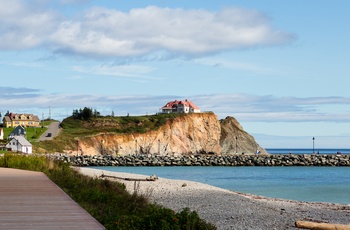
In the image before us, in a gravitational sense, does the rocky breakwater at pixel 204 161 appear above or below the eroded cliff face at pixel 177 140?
below

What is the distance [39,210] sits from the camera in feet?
39.4

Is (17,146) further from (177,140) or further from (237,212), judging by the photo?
(237,212)

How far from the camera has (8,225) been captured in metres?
9.88

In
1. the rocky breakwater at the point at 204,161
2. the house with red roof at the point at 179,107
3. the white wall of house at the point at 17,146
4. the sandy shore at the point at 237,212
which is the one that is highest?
the house with red roof at the point at 179,107

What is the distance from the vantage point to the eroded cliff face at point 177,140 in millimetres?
108000

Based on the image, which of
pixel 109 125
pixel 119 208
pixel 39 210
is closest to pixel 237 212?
pixel 119 208

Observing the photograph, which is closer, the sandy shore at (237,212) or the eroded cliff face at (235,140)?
the sandy shore at (237,212)

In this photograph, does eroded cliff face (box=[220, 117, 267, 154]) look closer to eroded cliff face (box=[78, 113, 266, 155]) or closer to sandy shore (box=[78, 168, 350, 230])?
eroded cliff face (box=[78, 113, 266, 155])

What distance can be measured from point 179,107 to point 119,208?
128844mm

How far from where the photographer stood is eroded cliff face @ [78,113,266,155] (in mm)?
108000

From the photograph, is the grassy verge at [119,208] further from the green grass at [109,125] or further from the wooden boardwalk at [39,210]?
the green grass at [109,125]

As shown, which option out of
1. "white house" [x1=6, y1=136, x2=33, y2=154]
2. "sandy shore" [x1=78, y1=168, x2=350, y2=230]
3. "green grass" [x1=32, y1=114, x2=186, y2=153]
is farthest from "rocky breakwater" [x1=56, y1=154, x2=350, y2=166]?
"sandy shore" [x1=78, y1=168, x2=350, y2=230]

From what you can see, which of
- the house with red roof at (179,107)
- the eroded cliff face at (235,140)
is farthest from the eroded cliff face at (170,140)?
the house with red roof at (179,107)

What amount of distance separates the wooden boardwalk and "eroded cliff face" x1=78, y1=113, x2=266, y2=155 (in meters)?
87.1
